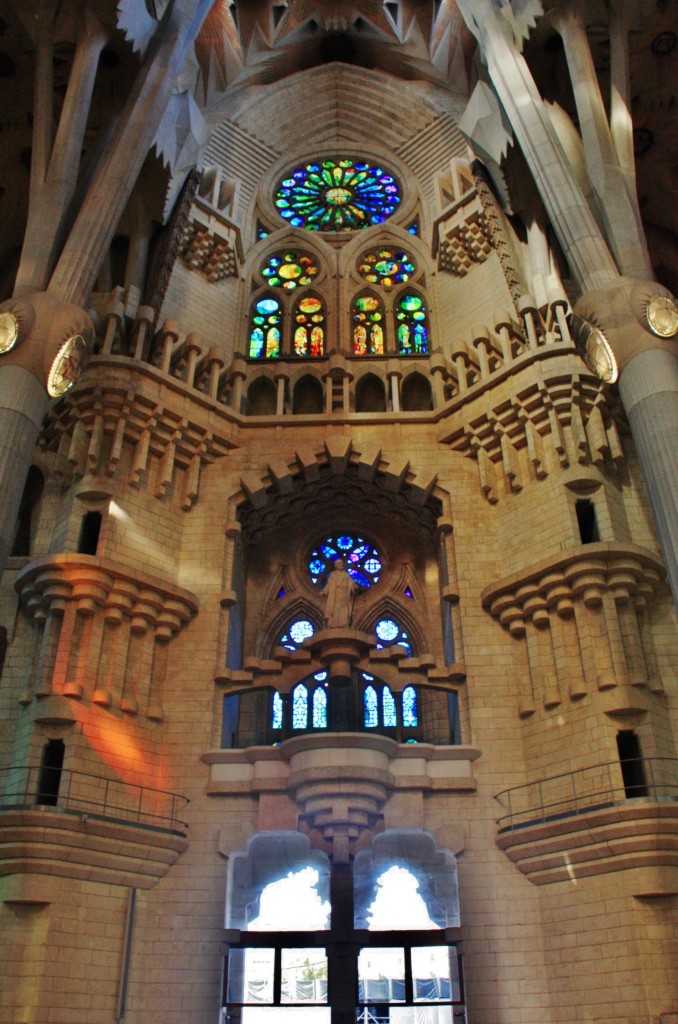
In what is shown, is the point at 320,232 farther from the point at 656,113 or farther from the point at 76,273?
the point at 76,273

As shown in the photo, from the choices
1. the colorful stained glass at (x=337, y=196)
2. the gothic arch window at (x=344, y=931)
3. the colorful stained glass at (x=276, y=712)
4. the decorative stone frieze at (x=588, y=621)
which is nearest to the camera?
the gothic arch window at (x=344, y=931)

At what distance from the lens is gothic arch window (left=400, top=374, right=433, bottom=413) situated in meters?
17.8

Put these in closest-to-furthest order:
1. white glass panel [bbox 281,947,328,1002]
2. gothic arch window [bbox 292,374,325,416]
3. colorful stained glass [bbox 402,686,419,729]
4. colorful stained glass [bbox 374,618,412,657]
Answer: white glass panel [bbox 281,947,328,1002]
colorful stained glass [bbox 402,686,419,729]
colorful stained glass [bbox 374,618,412,657]
gothic arch window [bbox 292,374,325,416]

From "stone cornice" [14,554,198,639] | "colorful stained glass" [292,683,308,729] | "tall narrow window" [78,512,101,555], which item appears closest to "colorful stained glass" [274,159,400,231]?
"tall narrow window" [78,512,101,555]

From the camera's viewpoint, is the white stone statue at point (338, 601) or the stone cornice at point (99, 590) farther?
the white stone statue at point (338, 601)

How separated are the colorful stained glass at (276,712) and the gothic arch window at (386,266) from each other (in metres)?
9.59

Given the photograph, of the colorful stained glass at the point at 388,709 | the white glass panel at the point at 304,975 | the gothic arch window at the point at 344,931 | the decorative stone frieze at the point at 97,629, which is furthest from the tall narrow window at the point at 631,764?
the decorative stone frieze at the point at 97,629

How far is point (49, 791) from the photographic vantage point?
39.9ft

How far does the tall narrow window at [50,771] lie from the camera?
12.1m

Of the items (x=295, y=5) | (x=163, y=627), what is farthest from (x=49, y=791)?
(x=295, y=5)

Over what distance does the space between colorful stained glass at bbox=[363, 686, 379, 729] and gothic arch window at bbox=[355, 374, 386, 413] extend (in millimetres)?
5615

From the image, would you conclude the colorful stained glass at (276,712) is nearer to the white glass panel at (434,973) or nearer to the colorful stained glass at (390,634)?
the colorful stained glass at (390,634)

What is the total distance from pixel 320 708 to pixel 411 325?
8533mm

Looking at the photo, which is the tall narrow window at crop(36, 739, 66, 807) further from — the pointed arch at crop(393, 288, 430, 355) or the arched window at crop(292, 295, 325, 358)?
the pointed arch at crop(393, 288, 430, 355)
